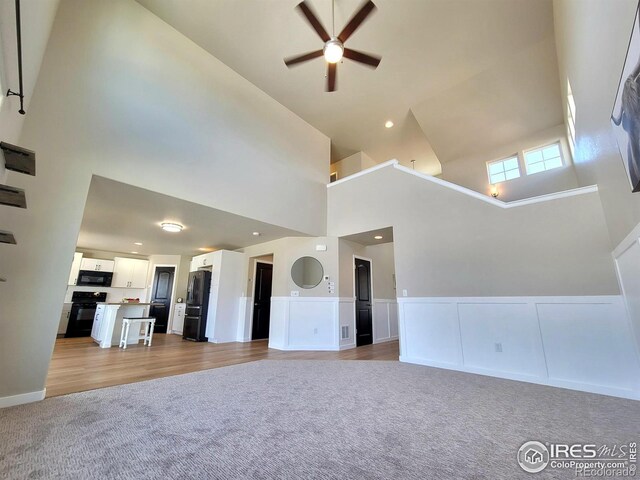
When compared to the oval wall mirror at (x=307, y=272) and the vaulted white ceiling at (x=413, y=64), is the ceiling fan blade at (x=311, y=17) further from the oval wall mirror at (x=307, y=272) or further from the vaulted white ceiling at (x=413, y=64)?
the oval wall mirror at (x=307, y=272)

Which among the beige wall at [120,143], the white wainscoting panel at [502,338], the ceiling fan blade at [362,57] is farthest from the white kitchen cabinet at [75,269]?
the white wainscoting panel at [502,338]

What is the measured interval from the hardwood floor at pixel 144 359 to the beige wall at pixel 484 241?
1921 mm

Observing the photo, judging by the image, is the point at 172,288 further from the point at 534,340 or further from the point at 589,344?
the point at 589,344

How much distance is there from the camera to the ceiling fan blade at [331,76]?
3.75 metres

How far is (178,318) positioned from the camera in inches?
333

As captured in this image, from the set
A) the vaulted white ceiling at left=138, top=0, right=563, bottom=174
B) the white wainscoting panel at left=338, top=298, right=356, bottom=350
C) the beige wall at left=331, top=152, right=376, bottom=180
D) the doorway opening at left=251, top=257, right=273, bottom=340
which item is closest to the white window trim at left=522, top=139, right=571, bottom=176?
the vaulted white ceiling at left=138, top=0, right=563, bottom=174

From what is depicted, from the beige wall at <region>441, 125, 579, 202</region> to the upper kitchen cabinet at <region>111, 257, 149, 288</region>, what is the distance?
10152 millimetres

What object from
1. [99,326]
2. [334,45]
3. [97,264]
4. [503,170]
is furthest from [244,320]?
[503,170]

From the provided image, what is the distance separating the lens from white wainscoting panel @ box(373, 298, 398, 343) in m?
6.81

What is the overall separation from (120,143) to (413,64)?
5.28 m

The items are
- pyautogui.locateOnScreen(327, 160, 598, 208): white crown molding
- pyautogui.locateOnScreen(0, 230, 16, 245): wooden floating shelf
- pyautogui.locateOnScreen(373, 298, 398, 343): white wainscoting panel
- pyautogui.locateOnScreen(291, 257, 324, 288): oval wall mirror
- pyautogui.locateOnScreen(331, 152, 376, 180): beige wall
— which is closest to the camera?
pyautogui.locateOnScreen(0, 230, 16, 245): wooden floating shelf

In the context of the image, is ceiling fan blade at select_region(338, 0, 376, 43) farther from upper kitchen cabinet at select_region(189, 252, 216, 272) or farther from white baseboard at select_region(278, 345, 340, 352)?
upper kitchen cabinet at select_region(189, 252, 216, 272)

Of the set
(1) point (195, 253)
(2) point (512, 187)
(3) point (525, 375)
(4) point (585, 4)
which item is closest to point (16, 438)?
(3) point (525, 375)

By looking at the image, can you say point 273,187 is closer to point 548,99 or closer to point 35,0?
point 35,0
